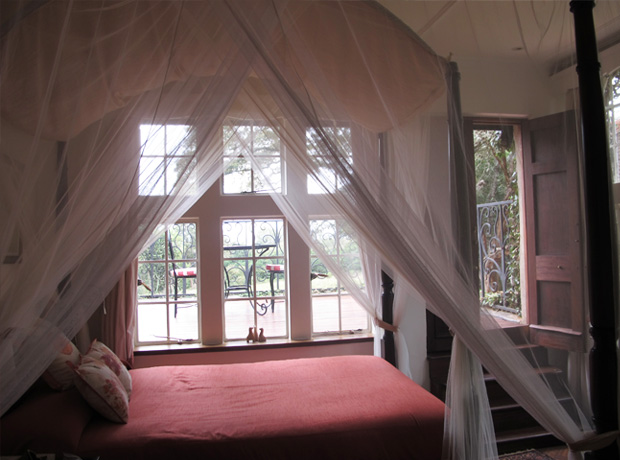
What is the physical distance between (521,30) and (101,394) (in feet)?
8.64

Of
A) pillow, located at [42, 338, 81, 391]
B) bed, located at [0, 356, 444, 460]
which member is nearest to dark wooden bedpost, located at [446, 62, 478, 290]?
bed, located at [0, 356, 444, 460]

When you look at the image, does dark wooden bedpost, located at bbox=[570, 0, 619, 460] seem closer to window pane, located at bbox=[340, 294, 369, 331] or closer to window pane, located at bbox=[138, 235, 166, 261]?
window pane, located at bbox=[340, 294, 369, 331]

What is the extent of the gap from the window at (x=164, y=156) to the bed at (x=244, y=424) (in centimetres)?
117

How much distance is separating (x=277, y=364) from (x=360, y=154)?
6.30ft

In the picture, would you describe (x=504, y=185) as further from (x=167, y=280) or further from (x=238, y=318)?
(x=167, y=280)

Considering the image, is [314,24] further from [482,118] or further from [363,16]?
[482,118]

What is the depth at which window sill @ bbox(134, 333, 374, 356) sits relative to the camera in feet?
11.7

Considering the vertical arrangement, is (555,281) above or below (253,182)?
below

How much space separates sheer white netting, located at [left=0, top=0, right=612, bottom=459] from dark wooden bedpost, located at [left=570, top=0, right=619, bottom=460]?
126 millimetres

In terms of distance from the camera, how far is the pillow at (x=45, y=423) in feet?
6.12

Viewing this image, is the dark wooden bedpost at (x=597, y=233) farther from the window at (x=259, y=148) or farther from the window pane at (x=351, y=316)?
the window pane at (x=351, y=316)

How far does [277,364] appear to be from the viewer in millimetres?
3201

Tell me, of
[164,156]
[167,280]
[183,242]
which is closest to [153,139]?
[164,156]

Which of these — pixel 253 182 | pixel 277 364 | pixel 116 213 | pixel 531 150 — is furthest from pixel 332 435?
pixel 253 182
